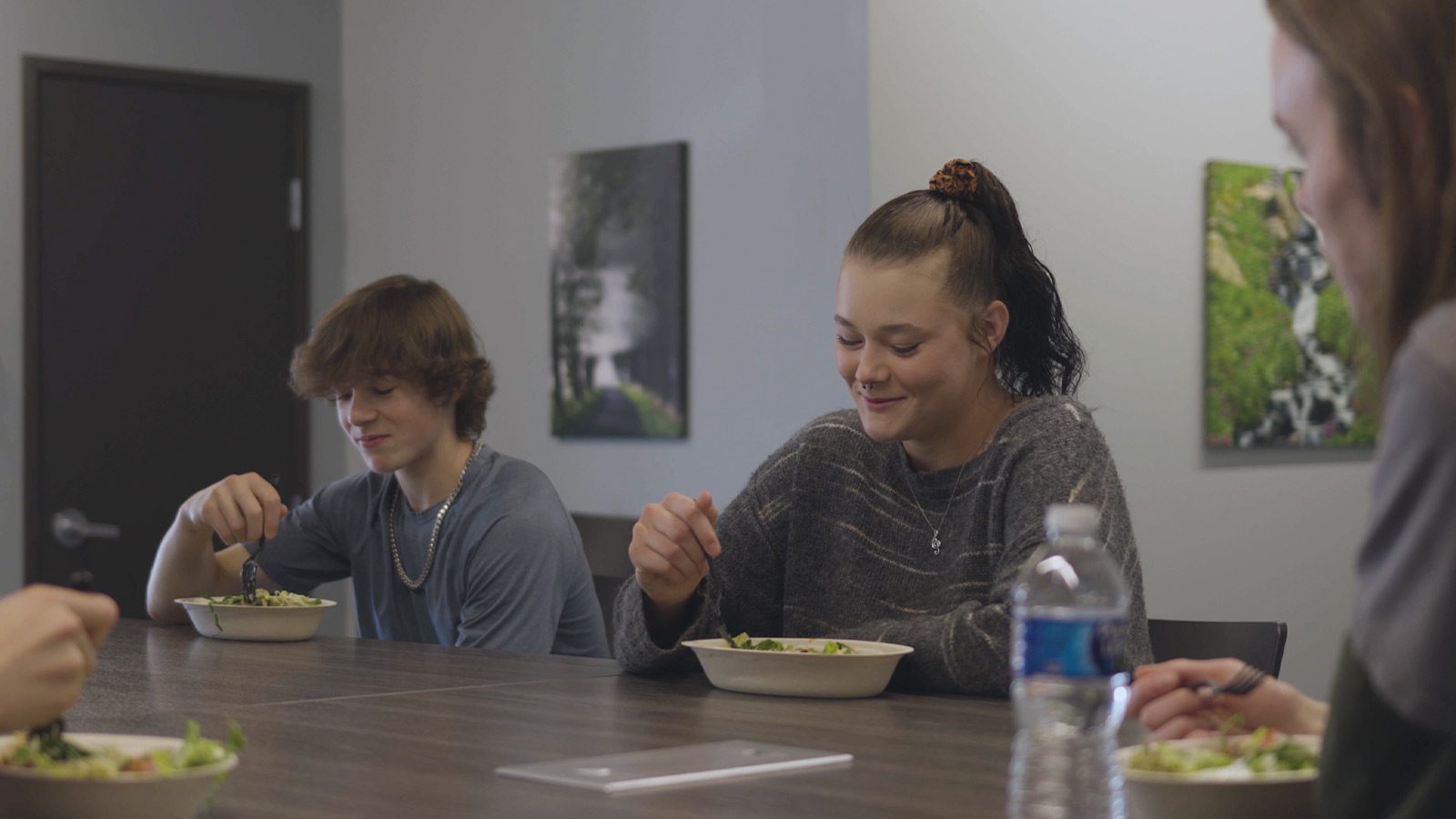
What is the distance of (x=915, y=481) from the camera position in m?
2.14

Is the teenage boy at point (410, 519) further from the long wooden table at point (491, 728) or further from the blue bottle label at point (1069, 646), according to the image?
the blue bottle label at point (1069, 646)

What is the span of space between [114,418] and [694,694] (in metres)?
3.25

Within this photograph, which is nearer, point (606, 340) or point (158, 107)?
point (606, 340)

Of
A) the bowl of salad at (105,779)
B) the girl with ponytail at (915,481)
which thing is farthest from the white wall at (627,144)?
the bowl of salad at (105,779)

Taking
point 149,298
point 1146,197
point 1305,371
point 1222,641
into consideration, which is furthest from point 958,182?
point 149,298

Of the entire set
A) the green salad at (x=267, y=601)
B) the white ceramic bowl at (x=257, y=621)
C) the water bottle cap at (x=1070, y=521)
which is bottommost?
the white ceramic bowl at (x=257, y=621)

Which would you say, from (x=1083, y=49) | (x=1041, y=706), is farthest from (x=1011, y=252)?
(x=1083, y=49)

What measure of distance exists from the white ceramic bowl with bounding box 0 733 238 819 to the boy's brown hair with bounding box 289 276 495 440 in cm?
166

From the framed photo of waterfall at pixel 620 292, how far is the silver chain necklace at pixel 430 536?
145 cm

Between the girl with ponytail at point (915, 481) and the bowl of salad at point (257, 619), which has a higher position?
the girl with ponytail at point (915, 481)

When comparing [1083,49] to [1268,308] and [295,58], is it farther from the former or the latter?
[295,58]

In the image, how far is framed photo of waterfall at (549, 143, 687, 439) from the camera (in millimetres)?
4219

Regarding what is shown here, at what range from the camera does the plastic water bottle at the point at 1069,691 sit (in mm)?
1001

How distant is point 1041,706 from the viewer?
1.08 meters
